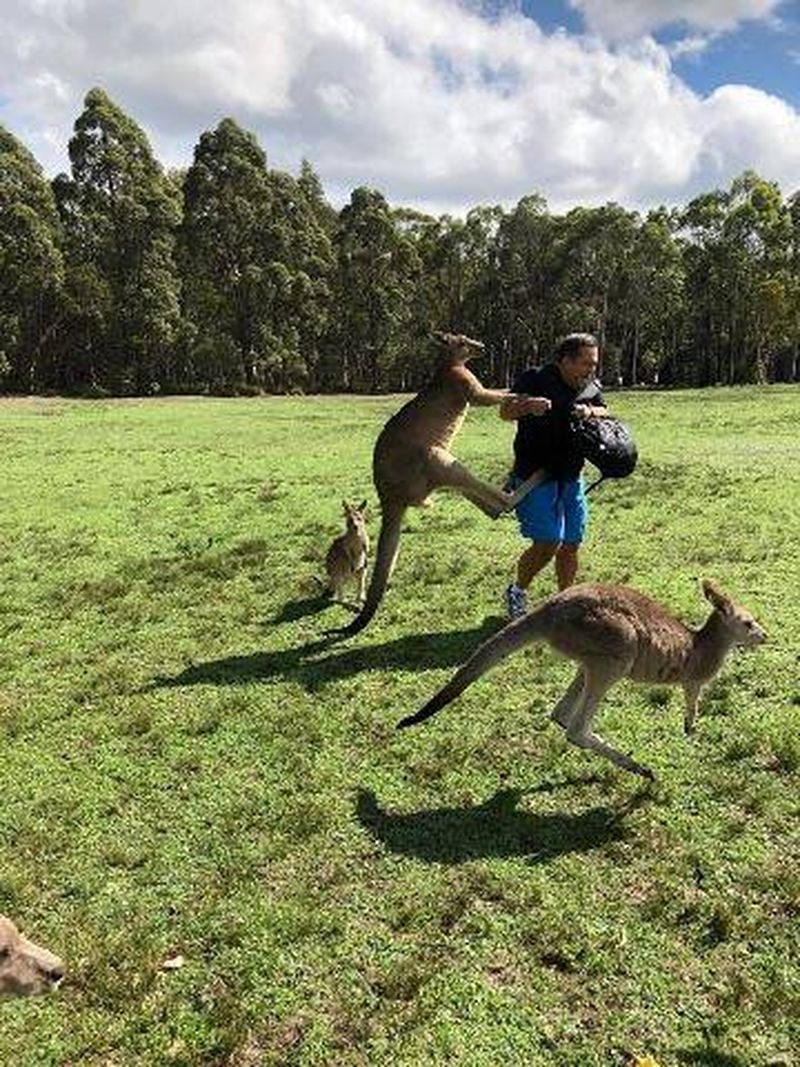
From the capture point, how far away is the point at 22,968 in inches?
129

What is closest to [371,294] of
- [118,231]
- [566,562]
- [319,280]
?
[319,280]

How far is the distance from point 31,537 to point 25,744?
226 inches

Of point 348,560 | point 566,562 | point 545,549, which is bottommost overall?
point 348,560

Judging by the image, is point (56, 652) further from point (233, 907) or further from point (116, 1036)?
point (116, 1036)

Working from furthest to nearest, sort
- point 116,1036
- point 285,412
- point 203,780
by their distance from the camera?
point 285,412, point 203,780, point 116,1036

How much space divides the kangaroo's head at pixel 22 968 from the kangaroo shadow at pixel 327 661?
10.5 feet

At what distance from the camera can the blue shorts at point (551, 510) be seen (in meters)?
6.99

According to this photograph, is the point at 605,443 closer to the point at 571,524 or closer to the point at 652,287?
the point at 571,524

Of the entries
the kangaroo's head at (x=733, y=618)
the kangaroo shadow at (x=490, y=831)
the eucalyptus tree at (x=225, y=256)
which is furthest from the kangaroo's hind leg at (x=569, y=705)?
the eucalyptus tree at (x=225, y=256)

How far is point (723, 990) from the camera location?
365cm

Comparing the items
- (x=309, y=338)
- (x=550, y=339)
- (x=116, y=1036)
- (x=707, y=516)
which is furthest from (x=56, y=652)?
(x=550, y=339)

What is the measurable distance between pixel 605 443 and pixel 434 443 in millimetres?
1063

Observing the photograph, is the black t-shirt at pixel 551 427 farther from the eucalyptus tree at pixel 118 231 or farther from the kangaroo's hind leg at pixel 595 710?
the eucalyptus tree at pixel 118 231

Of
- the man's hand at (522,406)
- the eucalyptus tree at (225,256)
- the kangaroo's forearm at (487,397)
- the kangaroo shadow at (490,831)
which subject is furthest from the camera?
the eucalyptus tree at (225,256)
